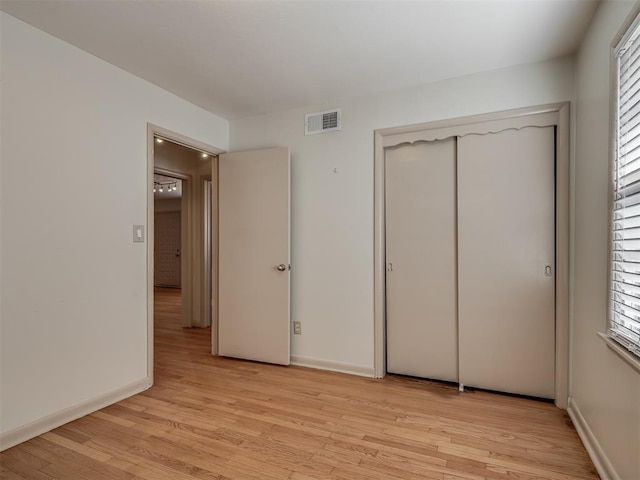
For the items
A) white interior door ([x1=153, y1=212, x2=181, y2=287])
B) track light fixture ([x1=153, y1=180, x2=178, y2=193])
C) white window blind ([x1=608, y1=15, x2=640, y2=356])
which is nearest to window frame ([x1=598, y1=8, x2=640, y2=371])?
white window blind ([x1=608, y1=15, x2=640, y2=356])

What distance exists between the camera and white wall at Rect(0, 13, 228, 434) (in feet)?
6.63

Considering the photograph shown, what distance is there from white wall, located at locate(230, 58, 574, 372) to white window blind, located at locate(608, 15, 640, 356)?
116 cm

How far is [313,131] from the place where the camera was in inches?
130

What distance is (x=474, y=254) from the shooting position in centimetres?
272

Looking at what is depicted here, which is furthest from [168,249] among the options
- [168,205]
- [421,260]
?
[421,260]

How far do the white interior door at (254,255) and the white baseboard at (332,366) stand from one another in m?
0.13

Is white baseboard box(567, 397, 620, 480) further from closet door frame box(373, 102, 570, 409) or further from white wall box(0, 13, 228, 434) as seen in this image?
white wall box(0, 13, 228, 434)

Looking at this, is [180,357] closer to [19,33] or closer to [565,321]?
[19,33]

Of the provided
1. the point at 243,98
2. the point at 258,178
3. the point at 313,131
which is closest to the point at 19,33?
the point at 243,98

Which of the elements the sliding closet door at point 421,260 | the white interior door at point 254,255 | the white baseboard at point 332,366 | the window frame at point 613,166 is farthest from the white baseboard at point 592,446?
the white interior door at point 254,255

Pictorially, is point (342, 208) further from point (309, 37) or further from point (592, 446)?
point (592, 446)

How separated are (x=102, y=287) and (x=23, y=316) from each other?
0.48 m

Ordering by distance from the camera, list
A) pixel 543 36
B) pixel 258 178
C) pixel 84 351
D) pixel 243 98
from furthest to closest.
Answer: pixel 258 178 → pixel 243 98 → pixel 84 351 → pixel 543 36

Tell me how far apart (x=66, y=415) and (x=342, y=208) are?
2.46m
